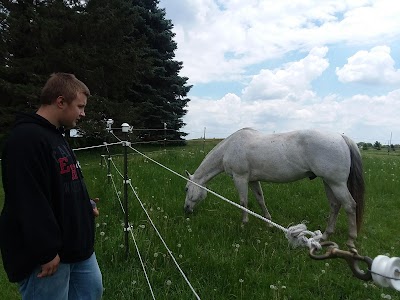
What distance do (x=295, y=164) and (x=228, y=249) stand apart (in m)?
1.89

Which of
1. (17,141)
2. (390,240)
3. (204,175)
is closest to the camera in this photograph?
(17,141)

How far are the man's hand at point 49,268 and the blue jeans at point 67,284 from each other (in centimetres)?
6

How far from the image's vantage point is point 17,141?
6.71 feet

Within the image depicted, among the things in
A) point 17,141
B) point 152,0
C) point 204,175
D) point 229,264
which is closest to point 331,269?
point 229,264

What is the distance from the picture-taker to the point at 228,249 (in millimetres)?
4926

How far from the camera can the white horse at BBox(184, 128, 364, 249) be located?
562 centimetres

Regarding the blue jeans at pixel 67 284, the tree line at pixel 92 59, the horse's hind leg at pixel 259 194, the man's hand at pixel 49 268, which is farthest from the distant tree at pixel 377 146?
the man's hand at pixel 49 268

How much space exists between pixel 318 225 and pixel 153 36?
51.8ft

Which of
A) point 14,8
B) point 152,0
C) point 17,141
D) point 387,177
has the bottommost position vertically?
point 387,177

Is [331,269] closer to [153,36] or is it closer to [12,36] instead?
[12,36]

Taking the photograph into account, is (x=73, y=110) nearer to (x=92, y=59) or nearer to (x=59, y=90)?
(x=59, y=90)

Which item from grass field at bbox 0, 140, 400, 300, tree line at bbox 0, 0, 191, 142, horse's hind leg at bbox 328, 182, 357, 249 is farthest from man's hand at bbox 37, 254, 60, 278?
tree line at bbox 0, 0, 191, 142

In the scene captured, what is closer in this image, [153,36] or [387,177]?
[387,177]

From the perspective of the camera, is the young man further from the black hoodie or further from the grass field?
the grass field
